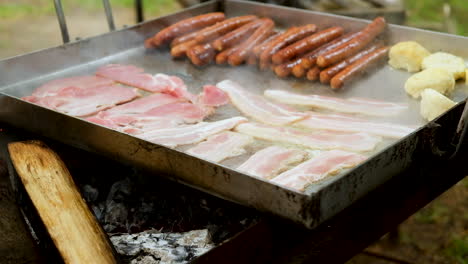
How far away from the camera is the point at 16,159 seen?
2.85m

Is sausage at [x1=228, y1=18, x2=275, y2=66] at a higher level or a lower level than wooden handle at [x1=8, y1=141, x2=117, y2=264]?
higher

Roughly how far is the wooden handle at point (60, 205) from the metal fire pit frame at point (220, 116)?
0.23 metres

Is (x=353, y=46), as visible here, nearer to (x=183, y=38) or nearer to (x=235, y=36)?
(x=235, y=36)

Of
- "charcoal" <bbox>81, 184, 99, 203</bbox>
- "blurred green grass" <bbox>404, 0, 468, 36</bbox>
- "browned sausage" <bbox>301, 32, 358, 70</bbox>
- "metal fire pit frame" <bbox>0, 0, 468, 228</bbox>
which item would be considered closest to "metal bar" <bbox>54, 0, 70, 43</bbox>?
"metal fire pit frame" <bbox>0, 0, 468, 228</bbox>

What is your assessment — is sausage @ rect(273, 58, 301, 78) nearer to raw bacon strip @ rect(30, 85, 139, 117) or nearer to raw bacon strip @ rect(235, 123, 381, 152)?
raw bacon strip @ rect(235, 123, 381, 152)

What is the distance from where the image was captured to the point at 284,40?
13.8ft

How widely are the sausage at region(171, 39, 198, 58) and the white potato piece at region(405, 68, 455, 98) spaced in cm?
164

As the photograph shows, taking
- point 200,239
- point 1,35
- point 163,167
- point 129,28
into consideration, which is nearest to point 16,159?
point 163,167

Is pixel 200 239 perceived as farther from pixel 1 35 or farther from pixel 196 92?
pixel 1 35

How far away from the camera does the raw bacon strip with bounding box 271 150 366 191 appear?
2664mm

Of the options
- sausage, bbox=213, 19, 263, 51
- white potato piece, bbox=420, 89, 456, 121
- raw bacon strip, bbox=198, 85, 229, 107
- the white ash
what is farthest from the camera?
sausage, bbox=213, 19, 263, 51

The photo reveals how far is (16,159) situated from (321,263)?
5.20ft

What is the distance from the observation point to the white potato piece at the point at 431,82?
354 cm

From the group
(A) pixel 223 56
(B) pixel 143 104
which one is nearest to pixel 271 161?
(B) pixel 143 104
